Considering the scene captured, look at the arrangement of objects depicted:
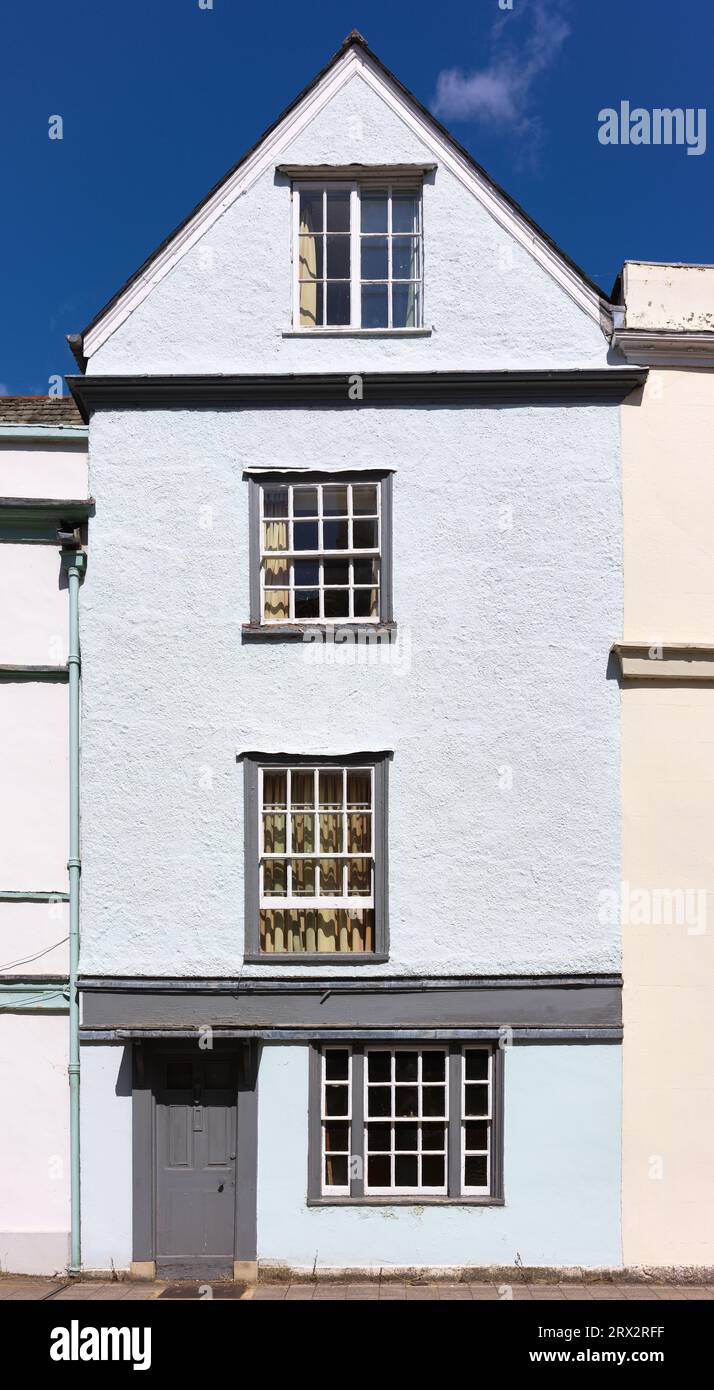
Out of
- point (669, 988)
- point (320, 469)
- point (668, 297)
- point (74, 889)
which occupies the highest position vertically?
point (668, 297)

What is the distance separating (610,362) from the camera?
1104cm

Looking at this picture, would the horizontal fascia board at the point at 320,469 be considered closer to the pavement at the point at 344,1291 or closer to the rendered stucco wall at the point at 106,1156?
the rendered stucco wall at the point at 106,1156

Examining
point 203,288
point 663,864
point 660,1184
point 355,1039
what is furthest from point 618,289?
point 660,1184

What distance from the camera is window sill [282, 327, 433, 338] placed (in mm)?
10938

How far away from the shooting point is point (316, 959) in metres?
10.5

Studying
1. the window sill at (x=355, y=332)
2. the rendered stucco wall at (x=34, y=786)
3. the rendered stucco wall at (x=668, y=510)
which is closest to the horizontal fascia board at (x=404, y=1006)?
the rendered stucco wall at (x=34, y=786)

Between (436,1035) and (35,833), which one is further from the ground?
(35,833)

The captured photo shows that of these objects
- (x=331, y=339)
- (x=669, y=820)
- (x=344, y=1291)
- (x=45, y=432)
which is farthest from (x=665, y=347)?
(x=344, y=1291)

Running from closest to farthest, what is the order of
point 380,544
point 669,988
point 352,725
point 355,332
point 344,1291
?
1. point 344,1291
2. point 669,988
3. point 352,725
4. point 380,544
5. point 355,332

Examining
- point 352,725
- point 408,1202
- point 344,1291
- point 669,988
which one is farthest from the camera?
point 352,725

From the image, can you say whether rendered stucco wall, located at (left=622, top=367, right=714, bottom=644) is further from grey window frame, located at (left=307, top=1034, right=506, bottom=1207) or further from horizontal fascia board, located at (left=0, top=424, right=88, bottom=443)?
horizontal fascia board, located at (left=0, top=424, right=88, bottom=443)

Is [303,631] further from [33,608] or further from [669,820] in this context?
[669,820]

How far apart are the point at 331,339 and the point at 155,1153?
897cm

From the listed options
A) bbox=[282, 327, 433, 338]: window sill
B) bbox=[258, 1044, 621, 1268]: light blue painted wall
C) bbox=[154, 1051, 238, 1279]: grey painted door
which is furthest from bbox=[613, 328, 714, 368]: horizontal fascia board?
bbox=[154, 1051, 238, 1279]: grey painted door
